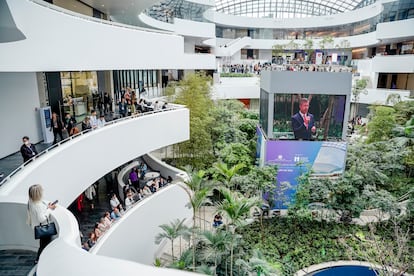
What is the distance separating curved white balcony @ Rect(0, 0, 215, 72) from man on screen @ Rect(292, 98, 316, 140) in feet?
24.8

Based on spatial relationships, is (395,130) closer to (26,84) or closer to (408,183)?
(408,183)

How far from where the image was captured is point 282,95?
673 inches

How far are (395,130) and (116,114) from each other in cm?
1637

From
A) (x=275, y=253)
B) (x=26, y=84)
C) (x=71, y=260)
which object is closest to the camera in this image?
(x=71, y=260)

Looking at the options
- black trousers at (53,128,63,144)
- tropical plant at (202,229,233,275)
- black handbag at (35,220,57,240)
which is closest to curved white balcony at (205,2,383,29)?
black trousers at (53,128,63,144)

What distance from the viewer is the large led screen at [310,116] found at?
663 inches

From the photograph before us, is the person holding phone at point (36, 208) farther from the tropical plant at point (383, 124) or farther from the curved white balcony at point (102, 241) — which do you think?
the tropical plant at point (383, 124)

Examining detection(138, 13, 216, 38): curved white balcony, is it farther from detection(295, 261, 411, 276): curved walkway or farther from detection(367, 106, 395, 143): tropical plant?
detection(295, 261, 411, 276): curved walkway

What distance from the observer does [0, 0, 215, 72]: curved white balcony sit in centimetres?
753

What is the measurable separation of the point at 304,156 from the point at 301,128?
150 cm

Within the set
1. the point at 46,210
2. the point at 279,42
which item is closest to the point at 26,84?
the point at 46,210

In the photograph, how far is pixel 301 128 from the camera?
17.2 m

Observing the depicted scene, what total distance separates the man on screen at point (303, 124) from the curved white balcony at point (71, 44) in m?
7.55

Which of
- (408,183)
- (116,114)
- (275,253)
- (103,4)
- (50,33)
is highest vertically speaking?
(103,4)
